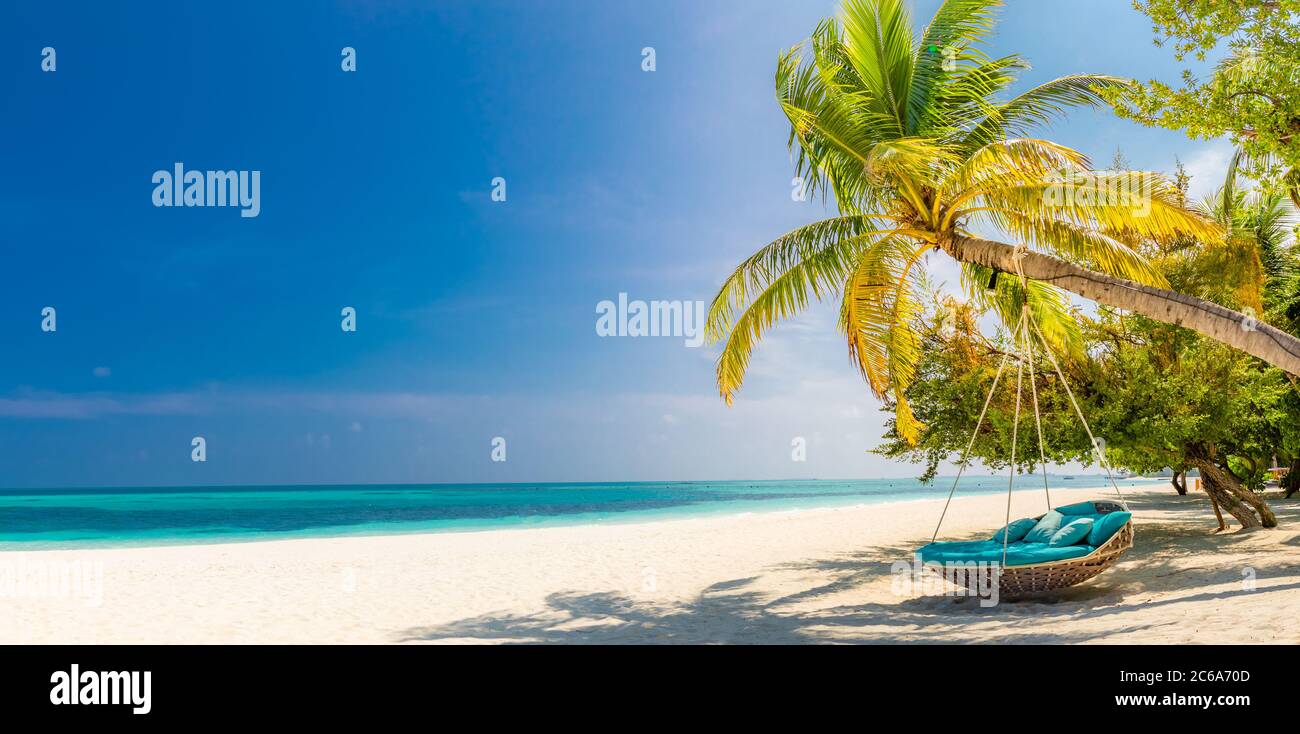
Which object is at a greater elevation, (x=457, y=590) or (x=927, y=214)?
(x=927, y=214)

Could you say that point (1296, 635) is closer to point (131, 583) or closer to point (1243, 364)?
point (1243, 364)

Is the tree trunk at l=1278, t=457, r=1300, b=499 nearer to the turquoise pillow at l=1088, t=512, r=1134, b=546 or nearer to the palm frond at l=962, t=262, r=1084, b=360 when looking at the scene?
the palm frond at l=962, t=262, r=1084, b=360

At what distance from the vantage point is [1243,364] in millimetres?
9891

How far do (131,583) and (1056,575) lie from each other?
11844 millimetres

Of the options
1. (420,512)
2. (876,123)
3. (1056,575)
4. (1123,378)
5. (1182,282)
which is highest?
(876,123)

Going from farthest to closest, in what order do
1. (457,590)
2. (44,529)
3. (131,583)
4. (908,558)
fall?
(44,529) → (908,558) → (131,583) → (457,590)

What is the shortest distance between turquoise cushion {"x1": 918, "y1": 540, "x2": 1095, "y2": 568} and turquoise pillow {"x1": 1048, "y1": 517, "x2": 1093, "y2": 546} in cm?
21

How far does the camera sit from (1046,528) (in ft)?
26.8

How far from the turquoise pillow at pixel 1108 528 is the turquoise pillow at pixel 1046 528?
2.50ft

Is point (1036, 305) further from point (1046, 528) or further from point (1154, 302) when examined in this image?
point (1154, 302)

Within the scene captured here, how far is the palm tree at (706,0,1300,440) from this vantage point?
6262 mm

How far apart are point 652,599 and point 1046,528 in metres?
4.54
